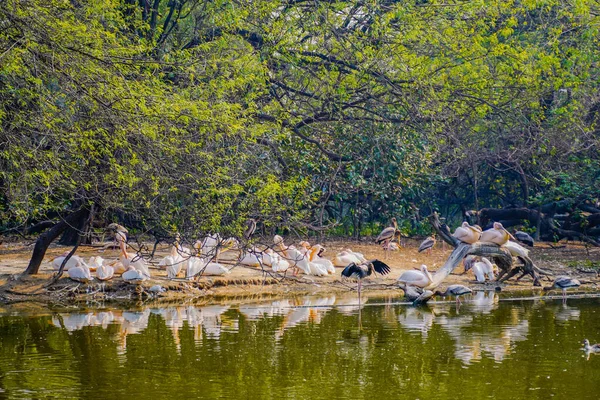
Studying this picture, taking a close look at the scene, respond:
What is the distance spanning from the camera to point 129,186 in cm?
998

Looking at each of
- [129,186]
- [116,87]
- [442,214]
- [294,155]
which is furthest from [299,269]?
[442,214]

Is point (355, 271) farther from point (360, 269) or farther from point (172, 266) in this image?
point (172, 266)

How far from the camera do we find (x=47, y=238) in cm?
1370

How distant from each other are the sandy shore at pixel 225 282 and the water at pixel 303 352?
1151 mm

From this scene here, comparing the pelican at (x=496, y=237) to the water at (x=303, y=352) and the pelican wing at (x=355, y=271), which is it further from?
the pelican wing at (x=355, y=271)

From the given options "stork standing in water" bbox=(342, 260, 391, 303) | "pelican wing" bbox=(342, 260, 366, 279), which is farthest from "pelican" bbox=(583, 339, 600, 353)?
"pelican wing" bbox=(342, 260, 366, 279)

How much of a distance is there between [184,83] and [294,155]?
178 inches

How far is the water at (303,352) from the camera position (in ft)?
26.3

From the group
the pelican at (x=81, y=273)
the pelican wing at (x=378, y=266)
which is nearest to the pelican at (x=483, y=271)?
the pelican wing at (x=378, y=266)

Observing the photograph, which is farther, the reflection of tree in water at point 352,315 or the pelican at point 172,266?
the pelican at point 172,266

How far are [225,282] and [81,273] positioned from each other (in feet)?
8.59

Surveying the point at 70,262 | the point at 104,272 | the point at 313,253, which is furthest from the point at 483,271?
the point at 70,262

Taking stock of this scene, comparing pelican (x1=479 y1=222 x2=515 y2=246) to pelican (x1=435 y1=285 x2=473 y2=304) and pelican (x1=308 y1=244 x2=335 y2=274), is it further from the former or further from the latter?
pelican (x1=308 y1=244 x2=335 y2=274)

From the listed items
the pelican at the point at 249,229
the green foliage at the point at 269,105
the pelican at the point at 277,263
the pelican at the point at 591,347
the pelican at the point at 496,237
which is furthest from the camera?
the pelican at the point at 277,263
